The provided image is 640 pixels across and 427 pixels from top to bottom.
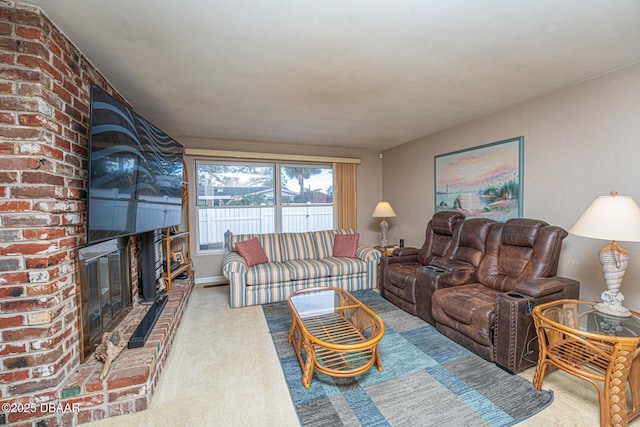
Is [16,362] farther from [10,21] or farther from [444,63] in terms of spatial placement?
[444,63]

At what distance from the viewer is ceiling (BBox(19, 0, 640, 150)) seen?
149 cm

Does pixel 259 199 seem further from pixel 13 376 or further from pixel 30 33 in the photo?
pixel 13 376

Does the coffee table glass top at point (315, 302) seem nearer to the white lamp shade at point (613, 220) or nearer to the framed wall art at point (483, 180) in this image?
the white lamp shade at point (613, 220)

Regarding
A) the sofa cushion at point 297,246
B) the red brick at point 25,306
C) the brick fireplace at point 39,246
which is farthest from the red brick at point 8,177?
the sofa cushion at point 297,246

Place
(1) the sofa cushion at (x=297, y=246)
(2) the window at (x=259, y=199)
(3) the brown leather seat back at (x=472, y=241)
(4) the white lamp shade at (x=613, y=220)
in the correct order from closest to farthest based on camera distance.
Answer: (4) the white lamp shade at (x=613, y=220) → (3) the brown leather seat back at (x=472, y=241) → (1) the sofa cushion at (x=297, y=246) → (2) the window at (x=259, y=199)

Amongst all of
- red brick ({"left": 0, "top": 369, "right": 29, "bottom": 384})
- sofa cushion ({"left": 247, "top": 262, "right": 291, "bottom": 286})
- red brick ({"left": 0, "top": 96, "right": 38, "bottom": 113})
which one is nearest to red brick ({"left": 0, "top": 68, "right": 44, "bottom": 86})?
red brick ({"left": 0, "top": 96, "right": 38, "bottom": 113})

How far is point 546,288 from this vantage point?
80.3 inches

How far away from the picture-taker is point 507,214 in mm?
3148

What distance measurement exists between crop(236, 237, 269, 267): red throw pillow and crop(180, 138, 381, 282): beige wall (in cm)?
106

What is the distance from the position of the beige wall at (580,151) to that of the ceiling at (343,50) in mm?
202

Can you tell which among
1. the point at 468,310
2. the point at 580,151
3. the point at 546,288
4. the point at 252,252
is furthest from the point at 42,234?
the point at 580,151

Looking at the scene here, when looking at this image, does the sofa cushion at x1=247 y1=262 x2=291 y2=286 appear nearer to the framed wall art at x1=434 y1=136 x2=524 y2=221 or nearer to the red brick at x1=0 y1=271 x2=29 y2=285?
the red brick at x1=0 y1=271 x2=29 y2=285

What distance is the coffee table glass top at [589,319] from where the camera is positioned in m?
1.60

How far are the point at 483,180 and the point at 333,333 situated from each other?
8.98ft
